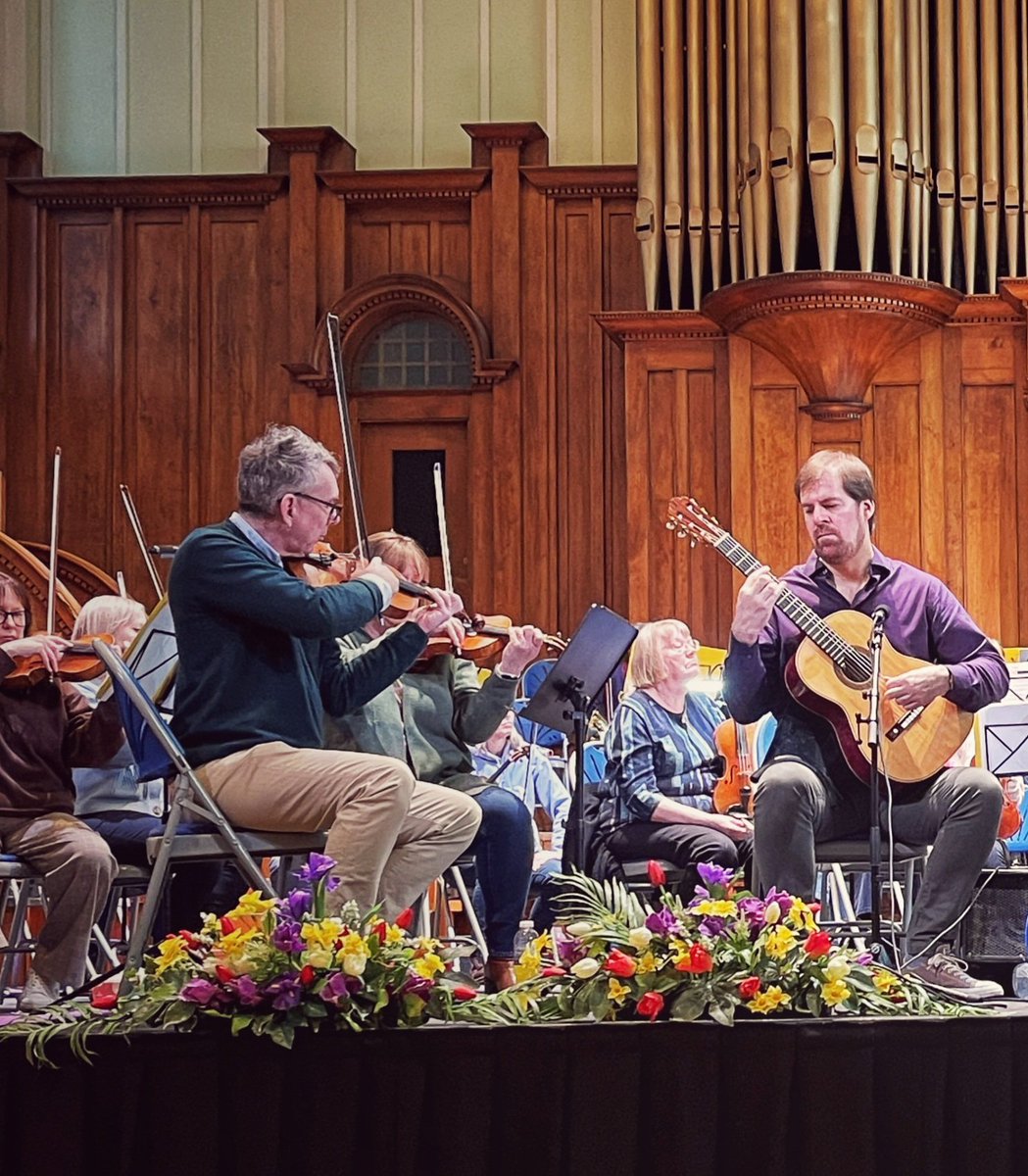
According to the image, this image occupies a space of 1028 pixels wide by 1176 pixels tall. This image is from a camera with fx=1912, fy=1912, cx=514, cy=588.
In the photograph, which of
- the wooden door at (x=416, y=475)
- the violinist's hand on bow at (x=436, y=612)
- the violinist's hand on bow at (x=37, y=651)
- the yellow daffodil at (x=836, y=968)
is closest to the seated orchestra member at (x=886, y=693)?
the violinist's hand on bow at (x=436, y=612)

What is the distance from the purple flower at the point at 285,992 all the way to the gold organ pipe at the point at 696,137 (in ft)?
17.8

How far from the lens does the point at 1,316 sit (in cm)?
885

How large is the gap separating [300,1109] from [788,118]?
5614 millimetres

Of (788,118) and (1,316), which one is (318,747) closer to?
(788,118)

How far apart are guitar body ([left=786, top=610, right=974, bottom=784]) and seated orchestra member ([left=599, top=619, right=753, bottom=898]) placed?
713 mm

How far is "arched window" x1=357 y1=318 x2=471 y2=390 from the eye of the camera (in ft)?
29.1

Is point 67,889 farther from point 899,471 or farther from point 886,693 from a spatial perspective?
point 899,471

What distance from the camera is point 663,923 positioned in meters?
3.38

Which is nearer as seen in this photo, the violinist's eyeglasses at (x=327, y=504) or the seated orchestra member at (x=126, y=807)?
the violinist's eyeglasses at (x=327, y=504)

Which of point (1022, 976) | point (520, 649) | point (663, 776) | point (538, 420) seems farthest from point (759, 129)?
point (1022, 976)

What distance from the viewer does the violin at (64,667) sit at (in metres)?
4.58

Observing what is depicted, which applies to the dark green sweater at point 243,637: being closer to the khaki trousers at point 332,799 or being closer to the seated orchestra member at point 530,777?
the khaki trousers at point 332,799

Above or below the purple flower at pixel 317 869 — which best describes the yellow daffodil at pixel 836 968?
below

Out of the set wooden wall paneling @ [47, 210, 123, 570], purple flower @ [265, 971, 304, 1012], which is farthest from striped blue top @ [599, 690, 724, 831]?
wooden wall paneling @ [47, 210, 123, 570]
